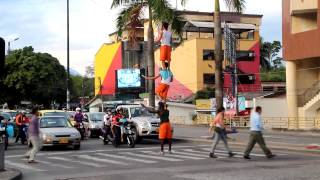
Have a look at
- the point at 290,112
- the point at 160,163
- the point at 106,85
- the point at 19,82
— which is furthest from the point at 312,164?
the point at 106,85

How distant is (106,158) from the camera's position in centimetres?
2052

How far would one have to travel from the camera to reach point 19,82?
71375 mm

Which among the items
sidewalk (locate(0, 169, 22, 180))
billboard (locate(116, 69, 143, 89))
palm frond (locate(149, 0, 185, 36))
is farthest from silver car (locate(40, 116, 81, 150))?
billboard (locate(116, 69, 143, 89))

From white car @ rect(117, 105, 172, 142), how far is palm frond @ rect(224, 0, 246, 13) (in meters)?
6.40

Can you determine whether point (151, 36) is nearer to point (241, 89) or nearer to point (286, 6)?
point (286, 6)

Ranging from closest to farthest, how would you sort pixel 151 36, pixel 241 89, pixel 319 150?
pixel 319 150
pixel 151 36
pixel 241 89

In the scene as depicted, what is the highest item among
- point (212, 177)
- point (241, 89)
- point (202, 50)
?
point (202, 50)

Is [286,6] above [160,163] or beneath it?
above

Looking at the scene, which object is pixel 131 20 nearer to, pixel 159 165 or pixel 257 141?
pixel 257 141

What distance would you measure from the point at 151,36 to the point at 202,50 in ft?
156

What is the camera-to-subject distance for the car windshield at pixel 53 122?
82.3ft

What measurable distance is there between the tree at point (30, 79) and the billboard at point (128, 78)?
18313 mm

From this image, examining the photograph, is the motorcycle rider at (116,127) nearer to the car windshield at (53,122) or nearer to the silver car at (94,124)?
the car windshield at (53,122)

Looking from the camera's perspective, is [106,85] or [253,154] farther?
[106,85]
